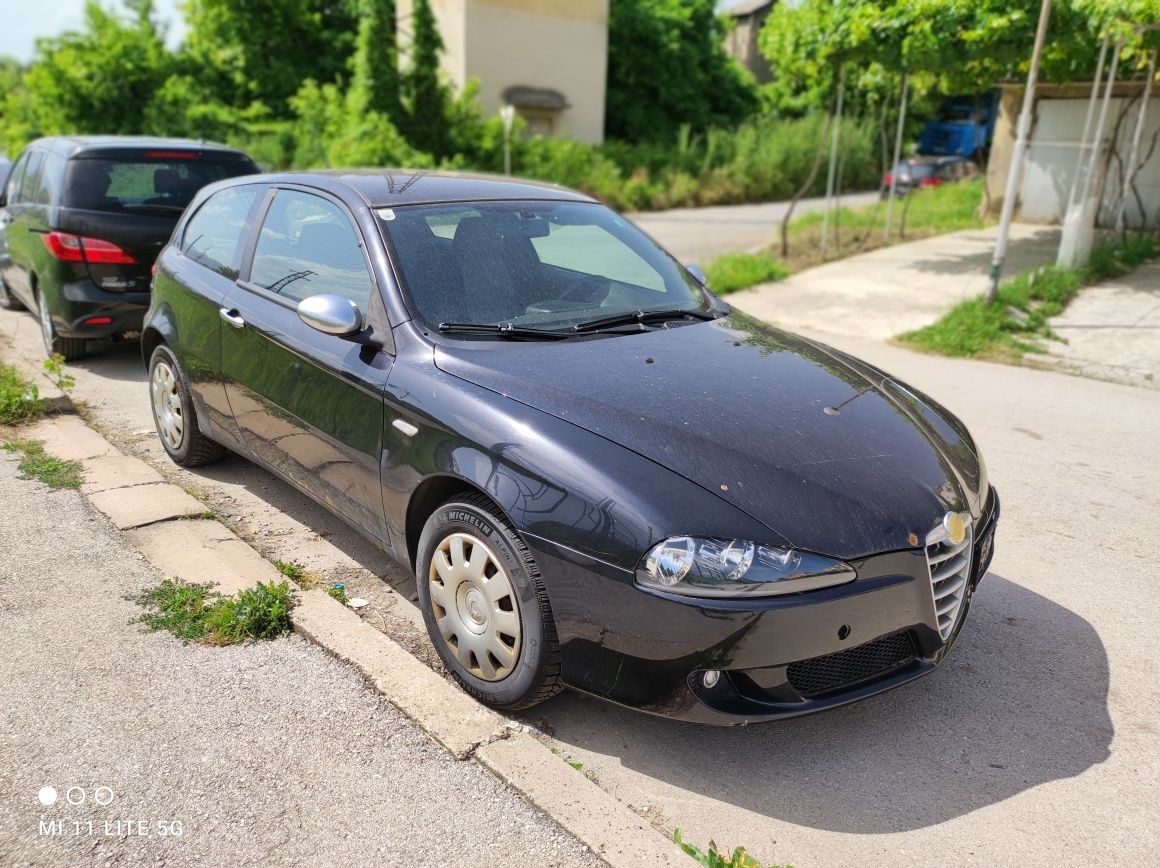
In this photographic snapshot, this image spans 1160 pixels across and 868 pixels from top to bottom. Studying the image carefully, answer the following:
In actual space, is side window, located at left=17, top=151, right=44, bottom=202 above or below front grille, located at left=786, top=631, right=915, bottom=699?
above

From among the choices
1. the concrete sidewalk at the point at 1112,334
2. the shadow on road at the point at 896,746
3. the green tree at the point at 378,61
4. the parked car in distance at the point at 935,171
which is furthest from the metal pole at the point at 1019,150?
the parked car in distance at the point at 935,171

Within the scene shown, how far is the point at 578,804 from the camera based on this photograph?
2.73 metres

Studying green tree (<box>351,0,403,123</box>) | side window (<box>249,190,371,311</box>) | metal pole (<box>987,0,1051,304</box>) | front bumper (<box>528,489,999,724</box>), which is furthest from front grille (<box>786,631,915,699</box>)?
green tree (<box>351,0,403,123</box>)

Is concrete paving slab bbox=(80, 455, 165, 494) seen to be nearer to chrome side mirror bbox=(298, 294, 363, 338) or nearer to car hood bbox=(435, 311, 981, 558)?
chrome side mirror bbox=(298, 294, 363, 338)

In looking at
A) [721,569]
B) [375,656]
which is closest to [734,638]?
[721,569]

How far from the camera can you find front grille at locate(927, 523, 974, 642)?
2.97 metres

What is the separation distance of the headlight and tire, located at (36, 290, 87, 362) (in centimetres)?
649

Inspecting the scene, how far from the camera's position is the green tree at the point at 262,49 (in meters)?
29.5

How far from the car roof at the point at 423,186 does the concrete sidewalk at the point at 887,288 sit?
20.4 ft

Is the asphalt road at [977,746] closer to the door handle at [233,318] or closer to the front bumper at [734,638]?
the front bumper at [734,638]

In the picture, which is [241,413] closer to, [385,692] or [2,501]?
[2,501]

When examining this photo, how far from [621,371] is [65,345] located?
6004 mm

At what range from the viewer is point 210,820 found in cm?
268

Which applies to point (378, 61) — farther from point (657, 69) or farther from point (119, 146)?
point (119, 146)
